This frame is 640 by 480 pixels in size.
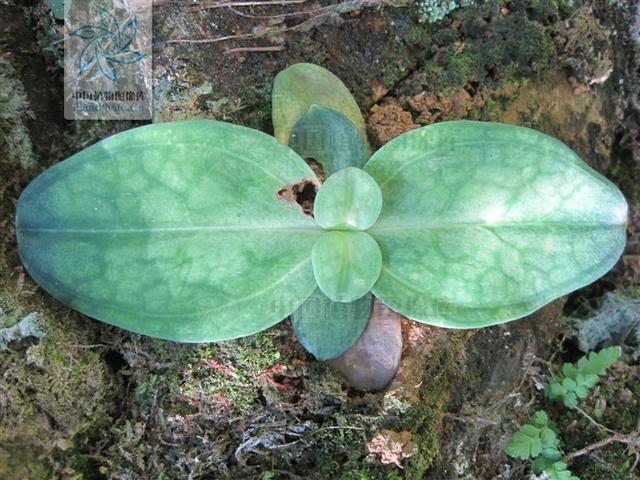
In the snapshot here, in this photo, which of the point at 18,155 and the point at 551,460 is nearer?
the point at 18,155

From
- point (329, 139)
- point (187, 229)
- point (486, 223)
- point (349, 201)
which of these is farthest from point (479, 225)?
point (187, 229)

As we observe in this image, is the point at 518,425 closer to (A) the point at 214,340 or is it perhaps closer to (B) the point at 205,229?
(A) the point at 214,340

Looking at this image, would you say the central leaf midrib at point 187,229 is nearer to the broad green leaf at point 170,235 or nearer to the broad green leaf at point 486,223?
the broad green leaf at point 170,235

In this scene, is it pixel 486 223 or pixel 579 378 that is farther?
pixel 579 378

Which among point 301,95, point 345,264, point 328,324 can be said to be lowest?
point 328,324

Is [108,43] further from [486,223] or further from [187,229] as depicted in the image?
[486,223]

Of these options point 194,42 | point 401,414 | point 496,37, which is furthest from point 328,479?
point 496,37
